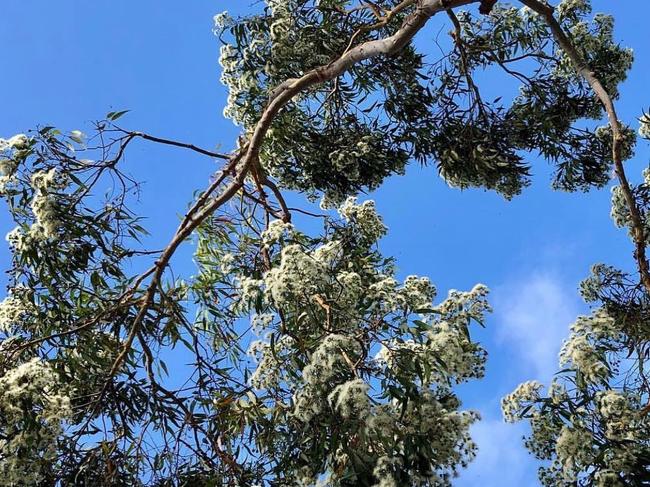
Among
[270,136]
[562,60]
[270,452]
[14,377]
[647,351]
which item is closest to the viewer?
[14,377]

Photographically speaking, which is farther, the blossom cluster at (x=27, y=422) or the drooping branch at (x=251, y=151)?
the drooping branch at (x=251, y=151)

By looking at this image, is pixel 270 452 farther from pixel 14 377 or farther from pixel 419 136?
pixel 419 136

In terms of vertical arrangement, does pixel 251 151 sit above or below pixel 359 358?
above

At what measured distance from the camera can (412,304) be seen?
4.18m

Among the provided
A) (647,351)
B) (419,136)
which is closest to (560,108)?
(419,136)

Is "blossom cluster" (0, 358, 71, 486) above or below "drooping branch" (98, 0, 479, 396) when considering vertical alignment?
below

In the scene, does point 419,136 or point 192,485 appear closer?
point 192,485

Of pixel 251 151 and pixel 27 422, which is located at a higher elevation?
pixel 251 151

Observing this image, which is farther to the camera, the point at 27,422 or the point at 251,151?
the point at 251,151

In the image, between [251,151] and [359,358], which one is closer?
[359,358]

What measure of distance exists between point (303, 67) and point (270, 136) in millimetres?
698

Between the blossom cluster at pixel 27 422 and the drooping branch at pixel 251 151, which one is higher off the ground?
the drooping branch at pixel 251 151

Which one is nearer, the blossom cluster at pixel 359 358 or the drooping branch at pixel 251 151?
the blossom cluster at pixel 359 358

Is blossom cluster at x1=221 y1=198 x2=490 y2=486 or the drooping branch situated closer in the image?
blossom cluster at x1=221 y1=198 x2=490 y2=486
